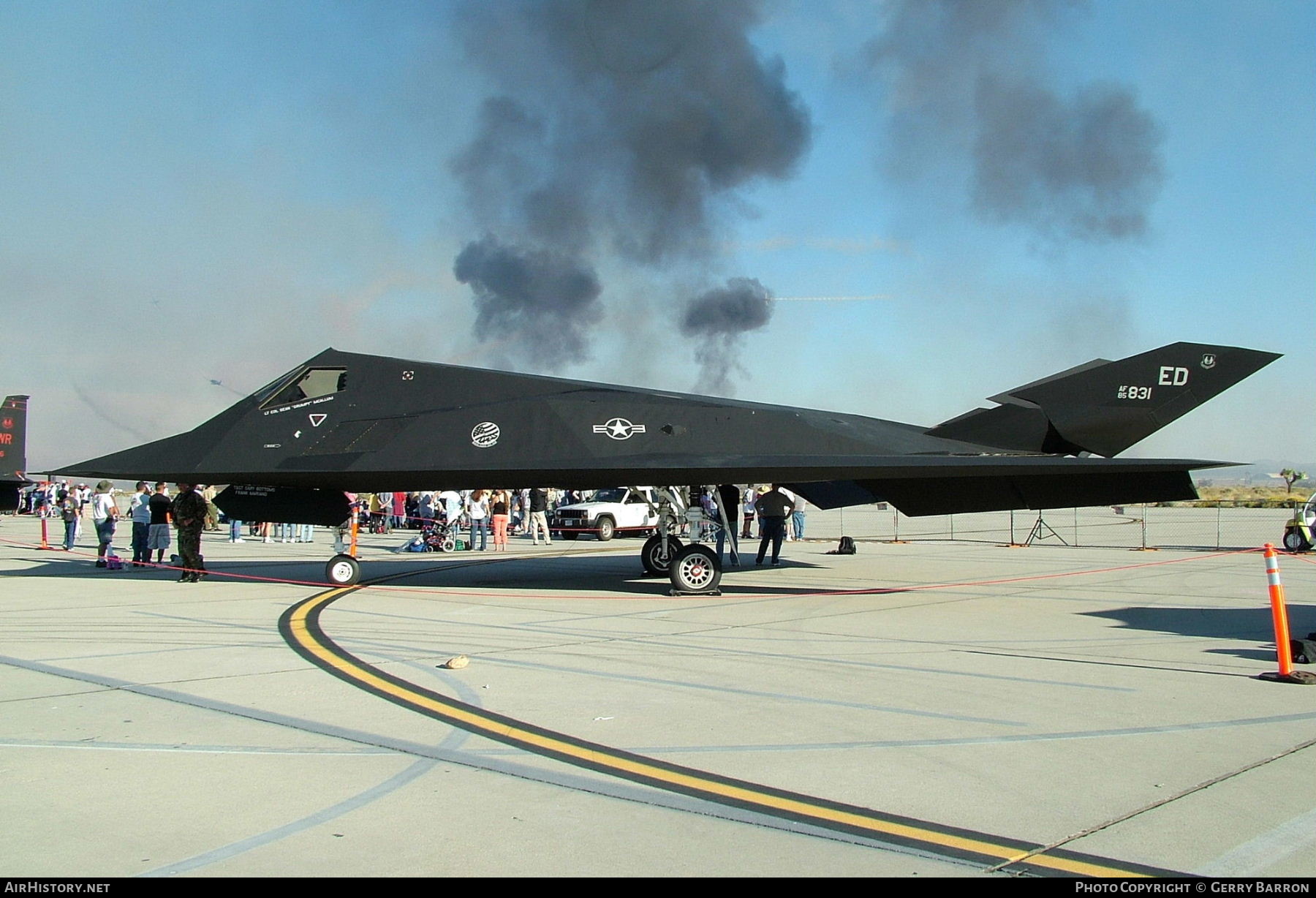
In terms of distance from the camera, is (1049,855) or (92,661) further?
(92,661)

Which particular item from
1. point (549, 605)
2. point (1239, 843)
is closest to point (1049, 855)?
point (1239, 843)

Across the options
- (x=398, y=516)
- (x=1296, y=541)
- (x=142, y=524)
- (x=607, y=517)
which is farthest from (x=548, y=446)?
(x=398, y=516)

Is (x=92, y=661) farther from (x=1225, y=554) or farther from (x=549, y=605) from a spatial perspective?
(x=1225, y=554)

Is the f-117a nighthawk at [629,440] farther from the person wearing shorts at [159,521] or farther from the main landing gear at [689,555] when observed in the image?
the person wearing shorts at [159,521]

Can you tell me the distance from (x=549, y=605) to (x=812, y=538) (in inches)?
762

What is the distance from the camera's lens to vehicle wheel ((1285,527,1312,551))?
22.1m

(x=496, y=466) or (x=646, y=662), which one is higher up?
(x=496, y=466)

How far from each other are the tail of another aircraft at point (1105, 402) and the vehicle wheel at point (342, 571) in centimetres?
885

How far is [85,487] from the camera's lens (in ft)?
103

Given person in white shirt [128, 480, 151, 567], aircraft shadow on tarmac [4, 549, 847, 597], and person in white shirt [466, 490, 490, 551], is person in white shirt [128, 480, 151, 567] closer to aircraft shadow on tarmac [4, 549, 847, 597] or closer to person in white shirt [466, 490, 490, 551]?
aircraft shadow on tarmac [4, 549, 847, 597]

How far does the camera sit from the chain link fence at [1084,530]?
2745 cm

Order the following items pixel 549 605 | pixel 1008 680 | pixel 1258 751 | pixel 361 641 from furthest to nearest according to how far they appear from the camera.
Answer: pixel 549 605
pixel 361 641
pixel 1008 680
pixel 1258 751

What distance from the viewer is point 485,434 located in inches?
543
